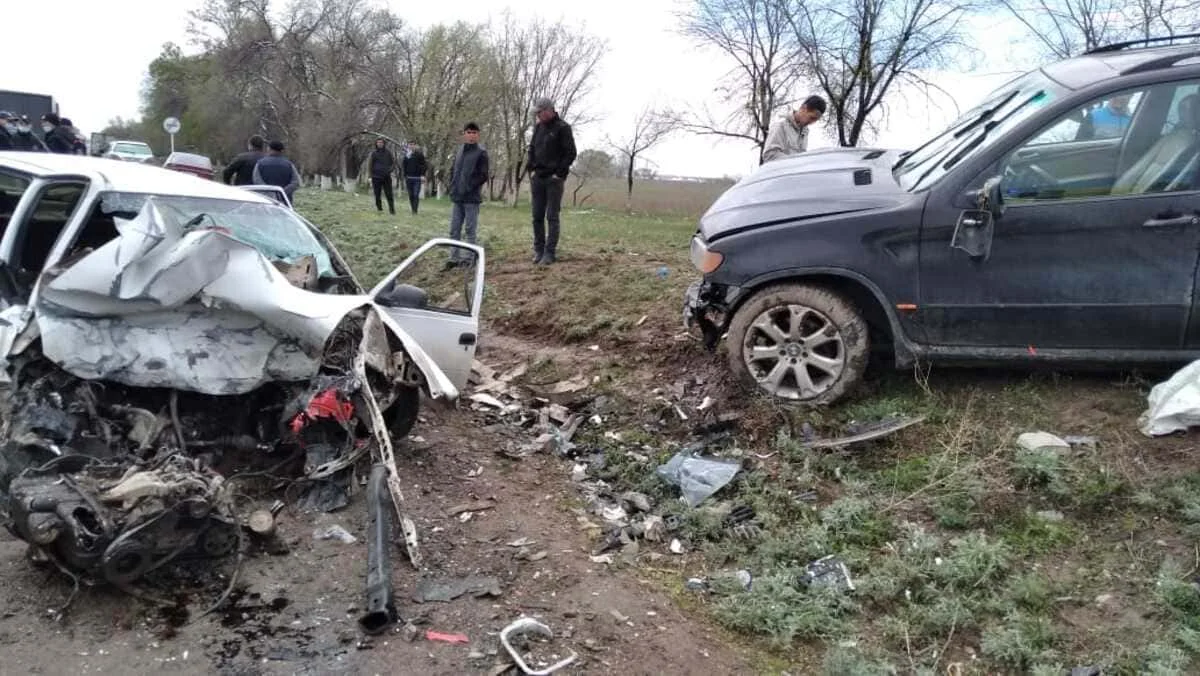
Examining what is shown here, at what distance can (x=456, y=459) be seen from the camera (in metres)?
5.54

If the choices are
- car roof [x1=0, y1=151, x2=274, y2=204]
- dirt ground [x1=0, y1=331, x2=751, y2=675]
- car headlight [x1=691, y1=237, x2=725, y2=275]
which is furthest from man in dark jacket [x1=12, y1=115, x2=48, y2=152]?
car headlight [x1=691, y1=237, x2=725, y2=275]

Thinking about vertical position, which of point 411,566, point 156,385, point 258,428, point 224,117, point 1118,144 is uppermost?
point 224,117

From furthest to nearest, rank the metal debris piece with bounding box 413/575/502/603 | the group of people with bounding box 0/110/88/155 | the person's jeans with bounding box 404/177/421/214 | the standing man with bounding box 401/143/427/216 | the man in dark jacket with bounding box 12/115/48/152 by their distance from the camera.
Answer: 1. the standing man with bounding box 401/143/427/216
2. the person's jeans with bounding box 404/177/421/214
3. the man in dark jacket with bounding box 12/115/48/152
4. the group of people with bounding box 0/110/88/155
5. the metal debris piece with bounding box 413/575/502/603

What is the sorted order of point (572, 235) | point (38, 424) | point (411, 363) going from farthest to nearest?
point (572, 235) → point (411, 363) → point (38, 424)

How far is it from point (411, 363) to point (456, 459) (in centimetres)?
91

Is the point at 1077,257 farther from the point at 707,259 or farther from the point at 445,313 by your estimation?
the point at 445,313

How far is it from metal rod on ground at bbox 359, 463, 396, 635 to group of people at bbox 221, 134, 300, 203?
7678 millimetres

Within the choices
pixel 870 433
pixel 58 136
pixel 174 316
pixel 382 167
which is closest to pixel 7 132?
pixel 58 136

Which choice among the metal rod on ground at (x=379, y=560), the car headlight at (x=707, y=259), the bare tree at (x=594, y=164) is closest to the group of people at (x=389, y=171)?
the car headlight at (x=707, y=259)

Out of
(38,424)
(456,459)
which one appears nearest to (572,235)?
(456,459)

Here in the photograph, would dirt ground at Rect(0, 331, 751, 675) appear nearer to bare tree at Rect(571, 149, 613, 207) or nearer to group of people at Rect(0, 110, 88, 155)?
group of people at Rect(0, 110, 88, 155)

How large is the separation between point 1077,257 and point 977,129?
1068 millimetres

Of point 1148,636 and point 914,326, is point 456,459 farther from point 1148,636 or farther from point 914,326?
point 1148,636

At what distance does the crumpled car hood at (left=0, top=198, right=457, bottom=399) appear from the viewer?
4031 mm
